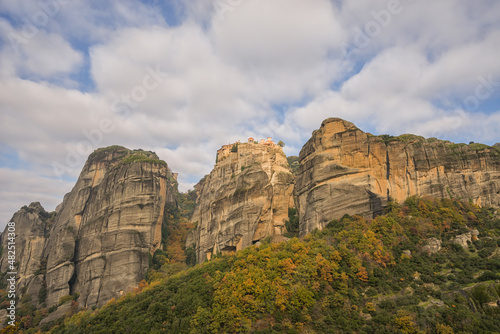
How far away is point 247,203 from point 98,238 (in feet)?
96.3

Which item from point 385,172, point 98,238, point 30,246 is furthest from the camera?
point 30,246

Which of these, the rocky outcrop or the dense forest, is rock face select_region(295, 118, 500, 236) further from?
A: the rocky outcrop

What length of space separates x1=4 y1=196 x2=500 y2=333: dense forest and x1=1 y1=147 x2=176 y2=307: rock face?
20088mm

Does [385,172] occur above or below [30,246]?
above

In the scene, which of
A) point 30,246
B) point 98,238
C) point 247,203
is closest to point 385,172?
point 247,203

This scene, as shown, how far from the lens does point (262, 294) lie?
2808 cm

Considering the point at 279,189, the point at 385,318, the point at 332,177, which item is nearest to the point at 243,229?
the point at 279,189

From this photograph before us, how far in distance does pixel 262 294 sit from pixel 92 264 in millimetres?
41204

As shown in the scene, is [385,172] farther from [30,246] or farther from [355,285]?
[30,246]

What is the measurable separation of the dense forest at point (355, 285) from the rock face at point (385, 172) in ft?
5.86

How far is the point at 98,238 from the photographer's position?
5925 centimetres

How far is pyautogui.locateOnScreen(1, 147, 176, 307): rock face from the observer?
181 feet

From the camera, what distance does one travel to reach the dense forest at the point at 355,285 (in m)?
24.0

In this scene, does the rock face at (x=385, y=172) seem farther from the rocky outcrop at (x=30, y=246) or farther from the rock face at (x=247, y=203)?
the rocky outcrop at (x=30, y=246)
